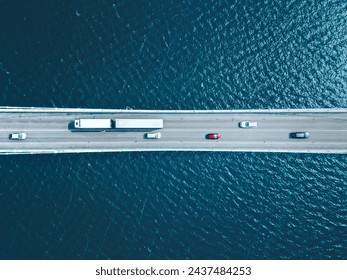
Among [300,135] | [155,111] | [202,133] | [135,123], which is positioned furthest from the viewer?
[202,133]

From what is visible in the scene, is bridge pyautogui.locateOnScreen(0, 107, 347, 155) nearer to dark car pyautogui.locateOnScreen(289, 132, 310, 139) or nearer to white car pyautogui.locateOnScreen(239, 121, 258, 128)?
dark car pyautogui.locateOnScreen(289, 132, 310, 139)

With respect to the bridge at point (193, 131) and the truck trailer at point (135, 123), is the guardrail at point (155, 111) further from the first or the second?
the truck trailer at point (135, 123)

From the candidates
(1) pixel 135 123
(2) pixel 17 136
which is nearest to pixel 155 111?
Result: (1) pixel 135 123

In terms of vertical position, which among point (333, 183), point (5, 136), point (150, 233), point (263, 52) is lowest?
point (150, 233)

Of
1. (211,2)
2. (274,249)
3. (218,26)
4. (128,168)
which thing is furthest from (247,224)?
(211,2)

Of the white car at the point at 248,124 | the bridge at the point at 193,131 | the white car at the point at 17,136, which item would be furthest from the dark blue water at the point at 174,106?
the white car at the point at 248,124

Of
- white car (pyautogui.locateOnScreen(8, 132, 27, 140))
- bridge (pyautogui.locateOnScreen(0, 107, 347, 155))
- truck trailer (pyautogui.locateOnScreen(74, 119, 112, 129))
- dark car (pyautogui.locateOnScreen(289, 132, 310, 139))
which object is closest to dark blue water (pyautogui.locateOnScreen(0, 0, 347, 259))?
bridge (pyautogui.locateOnScreen(0, 107, 347, 155))

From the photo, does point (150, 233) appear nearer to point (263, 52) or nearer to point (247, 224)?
point (247, 224)

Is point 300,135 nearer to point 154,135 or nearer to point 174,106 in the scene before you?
point 174,106
